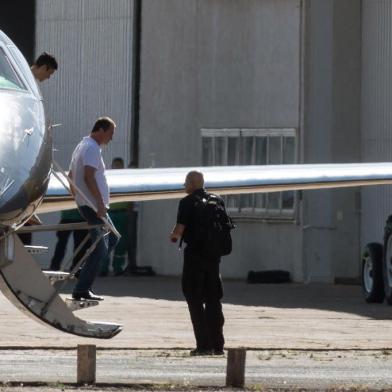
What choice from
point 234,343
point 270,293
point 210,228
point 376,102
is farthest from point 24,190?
point 376,102

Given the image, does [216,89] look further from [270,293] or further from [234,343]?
[234,343]

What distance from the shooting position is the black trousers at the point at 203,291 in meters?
15.6

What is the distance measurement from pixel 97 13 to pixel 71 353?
15.7m

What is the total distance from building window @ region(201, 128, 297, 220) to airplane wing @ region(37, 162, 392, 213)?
8.63 m

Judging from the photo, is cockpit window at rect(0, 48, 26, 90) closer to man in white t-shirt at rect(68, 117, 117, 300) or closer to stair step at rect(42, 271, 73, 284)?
man in white t-shirt at rect(68, 117, 117, 300)

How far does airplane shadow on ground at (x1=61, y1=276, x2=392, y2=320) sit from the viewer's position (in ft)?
72.0

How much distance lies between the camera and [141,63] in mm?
29953

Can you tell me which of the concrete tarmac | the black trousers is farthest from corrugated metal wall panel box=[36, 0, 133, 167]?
the black trousers

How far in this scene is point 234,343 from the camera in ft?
54.9

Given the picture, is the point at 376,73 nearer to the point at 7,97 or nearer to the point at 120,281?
the point at 120,281

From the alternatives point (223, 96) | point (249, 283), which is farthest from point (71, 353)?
point (223, 96)

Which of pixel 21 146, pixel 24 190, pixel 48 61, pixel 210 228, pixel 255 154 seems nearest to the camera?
pixel 24 190

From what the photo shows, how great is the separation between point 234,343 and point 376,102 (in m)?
11.7

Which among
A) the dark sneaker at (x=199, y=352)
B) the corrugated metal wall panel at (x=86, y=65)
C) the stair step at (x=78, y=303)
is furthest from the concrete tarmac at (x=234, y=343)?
the corrugated metal wall panel at (x=86, y=65)
